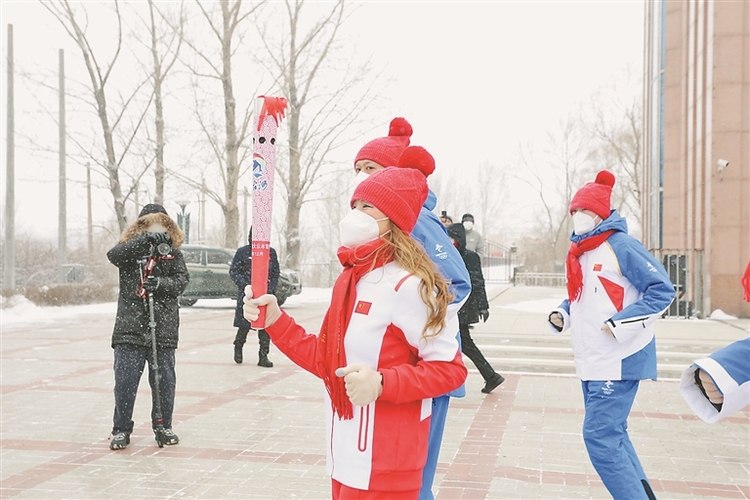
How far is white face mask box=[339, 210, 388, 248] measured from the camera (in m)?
2.46

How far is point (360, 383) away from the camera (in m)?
2.19

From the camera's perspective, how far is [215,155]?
91.7ft

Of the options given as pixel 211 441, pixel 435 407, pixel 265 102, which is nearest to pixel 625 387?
pixel 435 407

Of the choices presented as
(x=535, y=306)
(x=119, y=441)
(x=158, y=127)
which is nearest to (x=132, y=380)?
(x=119, y=441)

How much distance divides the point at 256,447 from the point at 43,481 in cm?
158

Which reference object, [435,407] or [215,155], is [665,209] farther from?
[435,407]

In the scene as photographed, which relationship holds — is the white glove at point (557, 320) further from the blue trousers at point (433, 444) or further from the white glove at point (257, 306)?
the white glove at point (257, 306)

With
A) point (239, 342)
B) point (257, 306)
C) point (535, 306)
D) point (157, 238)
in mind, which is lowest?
point (535, 306)

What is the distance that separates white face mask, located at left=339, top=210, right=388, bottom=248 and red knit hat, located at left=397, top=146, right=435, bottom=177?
1.60 feet

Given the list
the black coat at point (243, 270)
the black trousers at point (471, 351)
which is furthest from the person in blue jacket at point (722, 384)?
the black coat at point (243, 270)

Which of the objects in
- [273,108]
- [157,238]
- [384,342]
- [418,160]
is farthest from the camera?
[157,238]

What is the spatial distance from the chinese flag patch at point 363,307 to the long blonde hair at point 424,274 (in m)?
0.18

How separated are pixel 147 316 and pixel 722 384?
474 centimetres

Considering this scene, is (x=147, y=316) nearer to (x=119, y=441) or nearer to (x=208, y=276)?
(x=119, y=441)
